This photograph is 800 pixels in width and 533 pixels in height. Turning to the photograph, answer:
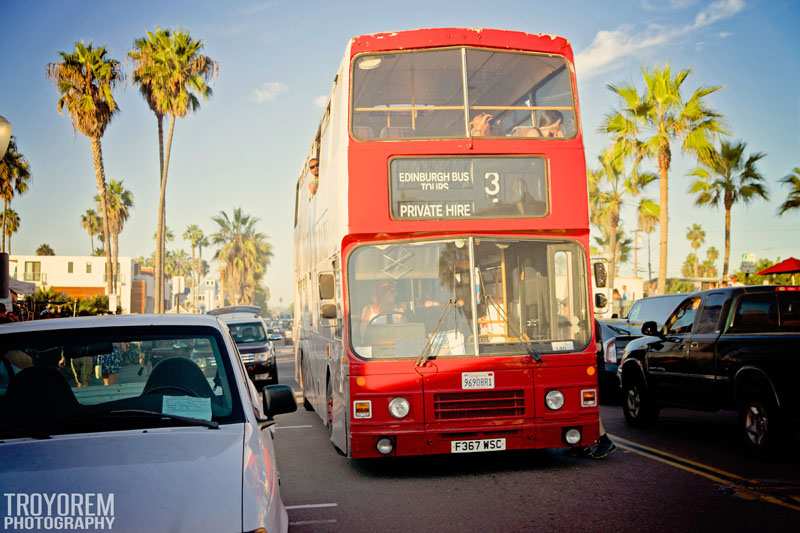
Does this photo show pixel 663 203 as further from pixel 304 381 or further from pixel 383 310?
pixel 383 310

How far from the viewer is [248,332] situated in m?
25.0

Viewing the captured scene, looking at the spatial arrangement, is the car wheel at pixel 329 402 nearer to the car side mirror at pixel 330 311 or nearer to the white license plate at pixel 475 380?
the car side mirror at pixel 330 311

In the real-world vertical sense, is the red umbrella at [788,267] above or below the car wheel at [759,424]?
above

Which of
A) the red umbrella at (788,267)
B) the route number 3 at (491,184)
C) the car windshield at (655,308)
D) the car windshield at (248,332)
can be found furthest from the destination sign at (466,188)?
the red umbrella at (788,267)

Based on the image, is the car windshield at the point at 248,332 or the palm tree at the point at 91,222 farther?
the palm tree at the point at 91,222

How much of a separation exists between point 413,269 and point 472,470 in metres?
2.41

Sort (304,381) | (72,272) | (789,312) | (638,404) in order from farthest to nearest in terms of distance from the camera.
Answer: (72,272), (304,381), (638,404), (789,312)

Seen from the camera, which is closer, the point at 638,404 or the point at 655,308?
the point at 638,404

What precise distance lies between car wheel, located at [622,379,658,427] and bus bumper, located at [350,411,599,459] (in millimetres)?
4275

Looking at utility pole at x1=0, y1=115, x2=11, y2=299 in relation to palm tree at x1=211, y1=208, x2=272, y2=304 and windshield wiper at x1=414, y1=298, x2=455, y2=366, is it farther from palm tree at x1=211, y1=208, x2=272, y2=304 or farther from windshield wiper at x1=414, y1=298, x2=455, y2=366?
palm tree at x1=211, y1=208, x2=272, y2=304

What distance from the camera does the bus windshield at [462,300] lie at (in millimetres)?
9484

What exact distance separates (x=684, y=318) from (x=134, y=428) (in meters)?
9.45

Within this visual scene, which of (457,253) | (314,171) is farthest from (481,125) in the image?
(314,171)

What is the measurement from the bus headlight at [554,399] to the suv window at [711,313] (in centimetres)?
308
